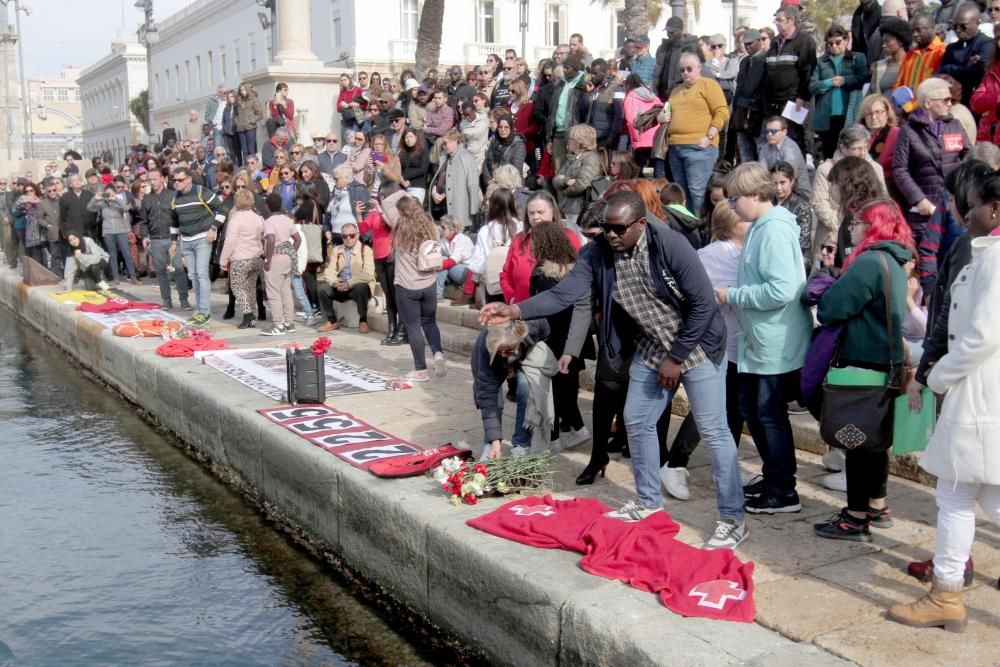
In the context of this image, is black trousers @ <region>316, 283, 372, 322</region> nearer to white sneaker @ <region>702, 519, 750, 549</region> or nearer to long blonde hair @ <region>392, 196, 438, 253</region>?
long blonde hair @ <region>392, 196, 438, 253</region>

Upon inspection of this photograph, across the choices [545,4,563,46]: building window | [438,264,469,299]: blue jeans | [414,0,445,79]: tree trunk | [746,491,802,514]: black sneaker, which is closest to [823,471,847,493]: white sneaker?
[746,491,802,514]: black sneaker

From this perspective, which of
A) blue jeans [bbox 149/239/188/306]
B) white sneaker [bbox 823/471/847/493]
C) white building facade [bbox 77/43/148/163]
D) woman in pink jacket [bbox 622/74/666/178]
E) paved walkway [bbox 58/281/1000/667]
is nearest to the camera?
paved walkway [bbox 58/281/1000/667]

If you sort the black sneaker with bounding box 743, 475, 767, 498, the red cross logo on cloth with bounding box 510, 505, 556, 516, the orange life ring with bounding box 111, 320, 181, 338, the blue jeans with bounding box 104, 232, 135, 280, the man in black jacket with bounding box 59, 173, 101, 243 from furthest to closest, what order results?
1. the blue jeans with bounding box 104, 232, 135, 280
2. the man in black jacket with bounding box 59, 173, 101, 243
3. the orange life ring with bounding box 111, 320, 181, 338
4. the black sneaker with bounding box 743, 475, 767, 498
5. the red cross logo on cloth with bounding box 510, 505, 556, 516

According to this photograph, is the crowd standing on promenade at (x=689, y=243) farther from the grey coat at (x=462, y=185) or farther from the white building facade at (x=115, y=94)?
the white building facade at (x=115, y=94)

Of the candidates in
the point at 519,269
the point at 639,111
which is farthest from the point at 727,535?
the point at 639,111

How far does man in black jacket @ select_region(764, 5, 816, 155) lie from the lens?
10.4 m

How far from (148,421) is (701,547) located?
7109mm

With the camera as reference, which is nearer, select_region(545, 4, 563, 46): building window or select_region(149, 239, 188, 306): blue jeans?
select_region(149, 239, 188, 306): blue jeans

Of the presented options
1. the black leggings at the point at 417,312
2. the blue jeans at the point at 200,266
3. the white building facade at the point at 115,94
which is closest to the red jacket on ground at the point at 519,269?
the black leggings at the point at 417,312

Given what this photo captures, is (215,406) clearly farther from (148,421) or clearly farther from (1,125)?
(1,125)

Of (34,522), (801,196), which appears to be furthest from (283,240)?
(801,196)

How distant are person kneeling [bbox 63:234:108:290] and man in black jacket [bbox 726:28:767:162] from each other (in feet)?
35.8

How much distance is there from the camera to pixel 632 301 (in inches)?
201

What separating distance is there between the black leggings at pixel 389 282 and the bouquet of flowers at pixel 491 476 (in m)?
5.25
